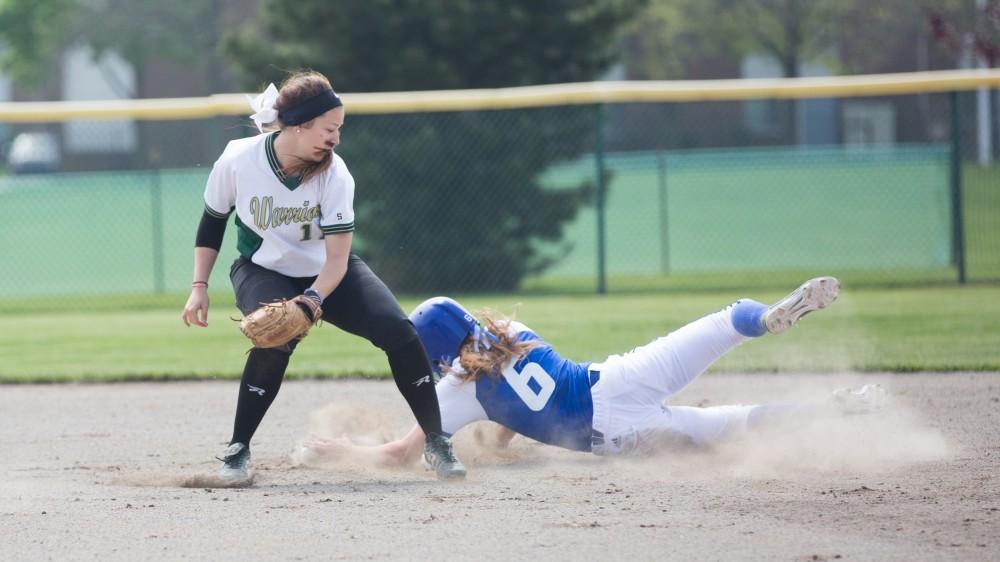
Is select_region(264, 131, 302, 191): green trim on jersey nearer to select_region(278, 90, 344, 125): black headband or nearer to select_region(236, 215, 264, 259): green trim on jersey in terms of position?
select_region(278, 90, 344, 125): black headband

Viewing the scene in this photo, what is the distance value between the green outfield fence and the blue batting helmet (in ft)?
12.3

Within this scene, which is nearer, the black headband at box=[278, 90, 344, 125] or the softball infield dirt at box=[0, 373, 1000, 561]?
the softball infield dirt at box=[0, 373, 1000, 561]

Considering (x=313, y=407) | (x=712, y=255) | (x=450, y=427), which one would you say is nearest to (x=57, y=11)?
(x=712, y=255)

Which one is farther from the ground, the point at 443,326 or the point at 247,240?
the point at 247,240

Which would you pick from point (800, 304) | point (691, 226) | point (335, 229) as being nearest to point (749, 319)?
point (800, 304)

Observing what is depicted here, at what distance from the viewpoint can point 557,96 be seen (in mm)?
13555

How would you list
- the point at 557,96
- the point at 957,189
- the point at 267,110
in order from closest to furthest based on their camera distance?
1. the point at 267,110
2. the point at 957,189
3. the point at 557,96

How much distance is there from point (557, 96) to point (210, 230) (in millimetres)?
8464

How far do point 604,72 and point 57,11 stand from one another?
2119cm

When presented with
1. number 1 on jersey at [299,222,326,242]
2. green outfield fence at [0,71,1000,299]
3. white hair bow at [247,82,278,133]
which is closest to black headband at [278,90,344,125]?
white hair bow at [247,82,278,133]

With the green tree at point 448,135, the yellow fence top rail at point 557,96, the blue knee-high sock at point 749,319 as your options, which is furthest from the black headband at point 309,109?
the green tree at point 448,135

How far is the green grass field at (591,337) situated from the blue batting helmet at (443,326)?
3.31 metres

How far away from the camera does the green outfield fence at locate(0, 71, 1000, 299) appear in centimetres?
1383

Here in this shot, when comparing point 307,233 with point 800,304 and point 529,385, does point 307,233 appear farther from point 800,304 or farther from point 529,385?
point 800,304
